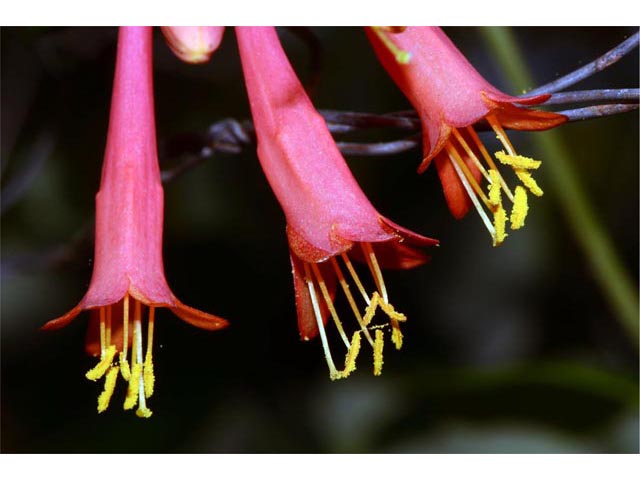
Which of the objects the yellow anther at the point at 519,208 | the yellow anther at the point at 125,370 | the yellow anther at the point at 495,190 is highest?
the yellow anther at the point at 495,190

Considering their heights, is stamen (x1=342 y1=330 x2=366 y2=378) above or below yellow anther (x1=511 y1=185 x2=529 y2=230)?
below

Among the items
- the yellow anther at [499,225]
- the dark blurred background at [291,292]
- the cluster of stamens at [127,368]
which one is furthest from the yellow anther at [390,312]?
the dark blurred background at [291,292]

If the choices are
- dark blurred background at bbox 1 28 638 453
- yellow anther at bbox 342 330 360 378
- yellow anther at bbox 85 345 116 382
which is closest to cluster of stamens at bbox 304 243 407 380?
yellow anther at bbox 342 330 360 378

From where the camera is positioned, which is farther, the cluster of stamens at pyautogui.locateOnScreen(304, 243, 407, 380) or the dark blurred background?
the dark blurred background

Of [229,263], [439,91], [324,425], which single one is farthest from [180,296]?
[439,91]

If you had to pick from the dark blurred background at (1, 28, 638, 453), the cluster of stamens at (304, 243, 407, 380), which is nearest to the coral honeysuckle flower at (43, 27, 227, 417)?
the cluster of stamens at (304, 243, 407, 380)

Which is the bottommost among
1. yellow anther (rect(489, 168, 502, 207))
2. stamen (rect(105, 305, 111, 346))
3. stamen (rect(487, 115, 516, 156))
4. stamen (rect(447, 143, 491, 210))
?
stamen (rect(105, 305, 111, 346))

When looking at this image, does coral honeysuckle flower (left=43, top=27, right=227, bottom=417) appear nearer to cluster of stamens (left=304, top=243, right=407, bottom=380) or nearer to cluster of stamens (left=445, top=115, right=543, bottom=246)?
cluster of stamens (left=304, top=243, right=407, bottom=380)

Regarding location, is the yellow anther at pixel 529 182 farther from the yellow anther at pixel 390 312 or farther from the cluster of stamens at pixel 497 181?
the yellow anther at pixel 390 312
